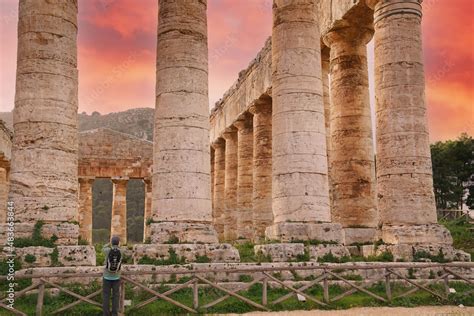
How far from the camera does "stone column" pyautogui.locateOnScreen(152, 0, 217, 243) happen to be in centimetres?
1705

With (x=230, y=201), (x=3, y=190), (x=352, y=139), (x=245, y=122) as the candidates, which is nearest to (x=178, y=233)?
(x=352, y=139)

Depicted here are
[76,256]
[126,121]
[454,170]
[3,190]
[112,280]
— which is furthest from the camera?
[126,121]

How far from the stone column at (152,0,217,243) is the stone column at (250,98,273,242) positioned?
11986 millimetres

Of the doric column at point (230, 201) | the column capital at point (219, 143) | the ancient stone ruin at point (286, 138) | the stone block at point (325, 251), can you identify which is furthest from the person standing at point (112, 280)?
the column capital at point (219, 143)

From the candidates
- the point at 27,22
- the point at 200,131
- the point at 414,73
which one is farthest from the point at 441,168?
the point at 27,22

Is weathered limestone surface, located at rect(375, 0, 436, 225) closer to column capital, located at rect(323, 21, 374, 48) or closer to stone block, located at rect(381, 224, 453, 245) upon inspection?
stone block, located at rect(381, 224, 453, 245)

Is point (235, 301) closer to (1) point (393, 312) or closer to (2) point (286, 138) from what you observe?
(1) point (393, 312)

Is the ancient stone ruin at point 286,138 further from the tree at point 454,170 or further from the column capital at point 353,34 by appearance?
the tree at point 454,170

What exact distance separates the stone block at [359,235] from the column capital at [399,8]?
8948 millimetres

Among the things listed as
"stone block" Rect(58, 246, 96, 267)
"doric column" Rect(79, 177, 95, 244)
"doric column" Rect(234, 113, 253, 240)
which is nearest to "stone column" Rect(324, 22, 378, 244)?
"doric column" Rect(234, 113, 253, 240)

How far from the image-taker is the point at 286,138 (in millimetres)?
19188

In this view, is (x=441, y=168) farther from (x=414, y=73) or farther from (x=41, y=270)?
(x=41, y=270)

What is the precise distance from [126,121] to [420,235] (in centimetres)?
8628

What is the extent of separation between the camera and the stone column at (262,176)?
29.8 meters
